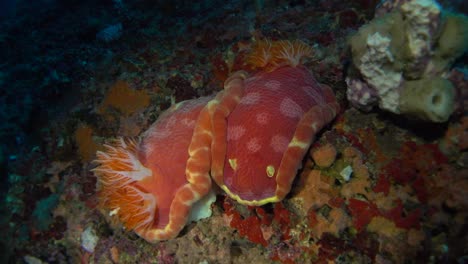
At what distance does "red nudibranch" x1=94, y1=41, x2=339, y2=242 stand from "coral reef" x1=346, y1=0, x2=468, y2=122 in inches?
23.5

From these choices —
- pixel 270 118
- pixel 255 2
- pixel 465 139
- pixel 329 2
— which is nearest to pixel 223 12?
pixel 255 2

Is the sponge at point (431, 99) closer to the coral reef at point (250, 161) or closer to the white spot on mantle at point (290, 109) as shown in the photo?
the coral reef at point (250, 161)

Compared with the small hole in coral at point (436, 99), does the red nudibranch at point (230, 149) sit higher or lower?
lower

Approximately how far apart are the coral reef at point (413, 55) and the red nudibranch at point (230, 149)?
0.60 meters

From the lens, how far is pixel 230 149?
10.1 ft

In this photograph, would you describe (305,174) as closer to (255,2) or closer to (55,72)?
(255,2)

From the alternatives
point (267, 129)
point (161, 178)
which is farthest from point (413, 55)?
point (161, 178)

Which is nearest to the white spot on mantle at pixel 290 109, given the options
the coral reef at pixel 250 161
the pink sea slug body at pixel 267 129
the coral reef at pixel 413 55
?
the pink sea slug body at pixel 267 129

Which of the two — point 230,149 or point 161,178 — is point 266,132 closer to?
point 230,149

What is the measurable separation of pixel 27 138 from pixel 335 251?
21.3ft

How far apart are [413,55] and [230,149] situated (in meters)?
1.95

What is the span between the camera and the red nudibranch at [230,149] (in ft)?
9.55

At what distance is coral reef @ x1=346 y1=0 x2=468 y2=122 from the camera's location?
8.43ft

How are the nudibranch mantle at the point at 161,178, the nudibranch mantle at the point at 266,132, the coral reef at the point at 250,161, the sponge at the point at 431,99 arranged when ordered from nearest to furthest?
the sponge at the point at 431,99 → the coral reef at the point at 250,161 → the nudibranch mantle at the point at 266,132 → the nudibranch mantle at the point at 161,178
